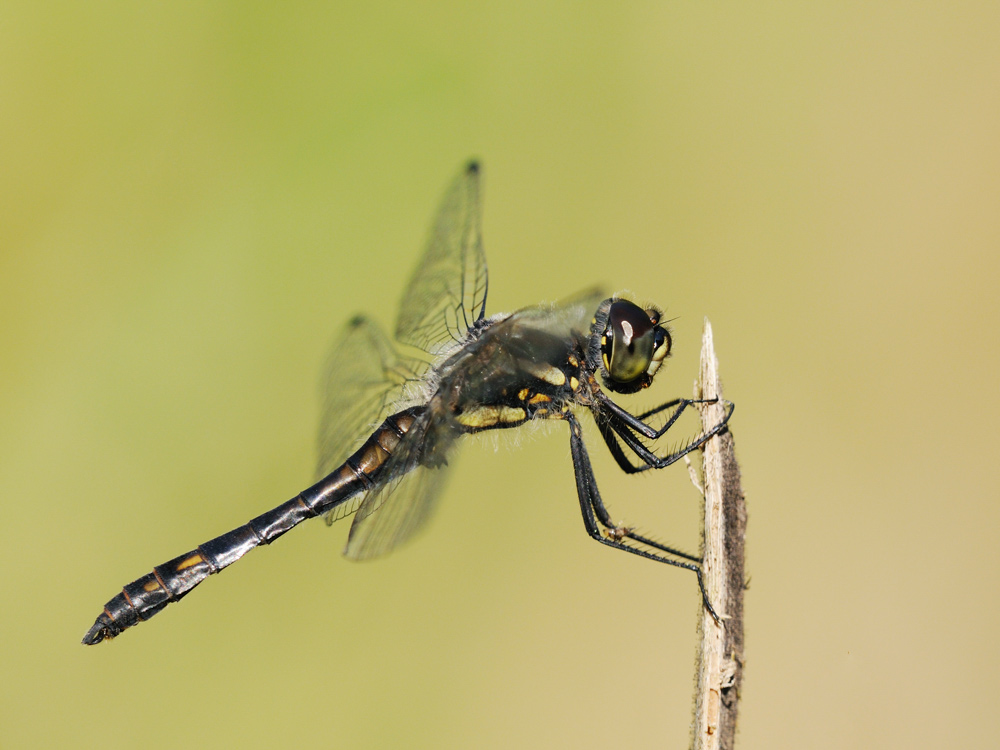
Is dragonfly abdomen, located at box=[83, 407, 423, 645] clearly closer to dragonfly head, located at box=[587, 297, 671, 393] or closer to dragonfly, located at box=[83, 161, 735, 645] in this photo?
dragonfly, located at box=[83, 161, 735, 645]

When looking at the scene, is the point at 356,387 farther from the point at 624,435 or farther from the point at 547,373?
the point at 624,435

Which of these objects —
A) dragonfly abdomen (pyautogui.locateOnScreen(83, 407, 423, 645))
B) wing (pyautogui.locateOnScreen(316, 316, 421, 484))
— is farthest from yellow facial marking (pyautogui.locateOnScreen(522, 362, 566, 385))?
wing (pyautogui.locateOnScreen(316, 316, 421, 484))

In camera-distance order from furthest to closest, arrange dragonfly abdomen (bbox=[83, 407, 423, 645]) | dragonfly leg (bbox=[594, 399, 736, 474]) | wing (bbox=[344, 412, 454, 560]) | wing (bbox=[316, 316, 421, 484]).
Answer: wing (bbox=[316, 316, 421, 484])
dragonfly abdomen (bbox=[83, 407, 423, 645])
dragonfly leg (bbox=[594, 399, 736, 474])
wing (bbox=[344, 412, 454, 560])

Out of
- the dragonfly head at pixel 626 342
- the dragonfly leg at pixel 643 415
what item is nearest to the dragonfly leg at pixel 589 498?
the dragonfly leg at pixel 643 415

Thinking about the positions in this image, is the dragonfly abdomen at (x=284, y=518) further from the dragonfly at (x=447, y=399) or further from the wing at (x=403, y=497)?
the wing at (x=403, y=497)

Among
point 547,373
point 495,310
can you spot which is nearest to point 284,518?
point 547,373

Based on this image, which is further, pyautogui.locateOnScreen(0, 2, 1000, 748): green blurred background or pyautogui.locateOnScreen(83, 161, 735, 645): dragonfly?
pyautogui.locateOnScreen(0, 2, 1000, 748): green blurred background

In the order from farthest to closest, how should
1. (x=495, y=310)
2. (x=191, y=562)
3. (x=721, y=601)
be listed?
(x=495, y=310), (x=191, y=562), (x=721, y=601)
